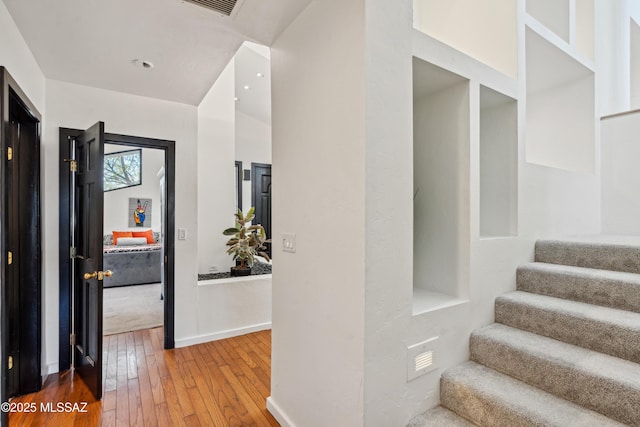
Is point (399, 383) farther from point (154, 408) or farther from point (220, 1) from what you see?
point (220, 1)

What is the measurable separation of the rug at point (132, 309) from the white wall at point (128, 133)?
1.02 meters

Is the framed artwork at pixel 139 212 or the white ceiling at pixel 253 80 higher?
the white ceiling at pixel 253 80

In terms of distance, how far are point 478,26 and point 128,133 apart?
3.25m

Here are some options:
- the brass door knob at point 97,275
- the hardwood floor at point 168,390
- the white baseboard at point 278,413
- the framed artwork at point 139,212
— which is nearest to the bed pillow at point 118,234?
the framed artwork at point 139,212

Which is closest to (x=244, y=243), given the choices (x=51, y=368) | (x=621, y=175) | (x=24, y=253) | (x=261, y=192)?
(x=24, y=253)

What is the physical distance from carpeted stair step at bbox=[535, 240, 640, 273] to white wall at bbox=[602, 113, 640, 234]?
1.43 metres

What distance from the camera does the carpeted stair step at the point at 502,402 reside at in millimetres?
1354

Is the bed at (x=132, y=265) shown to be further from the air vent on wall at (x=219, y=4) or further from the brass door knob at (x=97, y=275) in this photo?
the air vent on wall at (x=219, y=4)

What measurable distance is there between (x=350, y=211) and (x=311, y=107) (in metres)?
0.69

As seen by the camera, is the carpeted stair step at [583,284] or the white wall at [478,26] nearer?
the carpeted stair step at [583,284]

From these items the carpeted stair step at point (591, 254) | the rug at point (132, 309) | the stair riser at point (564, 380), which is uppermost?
the carpeted stair step at point (591, 254)

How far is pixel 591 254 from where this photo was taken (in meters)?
A: 2.15

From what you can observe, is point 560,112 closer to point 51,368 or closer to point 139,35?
point 139,35

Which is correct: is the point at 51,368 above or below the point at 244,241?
below
